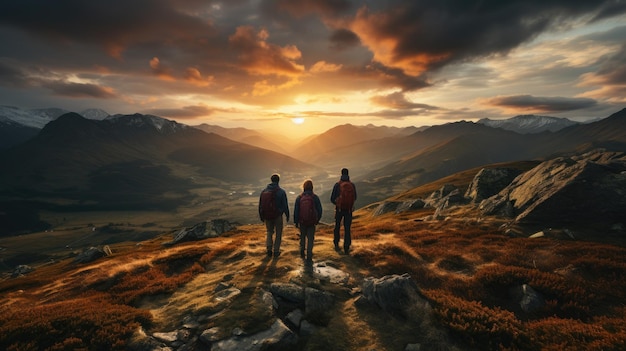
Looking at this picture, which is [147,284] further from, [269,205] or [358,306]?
[358,306]

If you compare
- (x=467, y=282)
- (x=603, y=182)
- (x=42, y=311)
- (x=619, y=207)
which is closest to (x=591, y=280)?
(x=467, y=282)

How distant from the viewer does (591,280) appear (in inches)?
614

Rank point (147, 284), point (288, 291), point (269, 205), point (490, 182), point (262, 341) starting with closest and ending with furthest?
point (262, 341), point (288, 291), point (147, 284), point (269, 205), point (490, 182)

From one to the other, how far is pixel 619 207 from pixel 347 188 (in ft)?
79.9

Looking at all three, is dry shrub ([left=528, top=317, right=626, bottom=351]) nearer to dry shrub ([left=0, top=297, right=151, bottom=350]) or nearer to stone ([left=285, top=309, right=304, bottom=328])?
stone ([left=285, top=309, right=304, bottom=328])

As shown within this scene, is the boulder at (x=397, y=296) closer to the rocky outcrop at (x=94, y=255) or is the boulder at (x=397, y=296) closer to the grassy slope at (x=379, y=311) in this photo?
the grassy slope at (x=379, y=311)

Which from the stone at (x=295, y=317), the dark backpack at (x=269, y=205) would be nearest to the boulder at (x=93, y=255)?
the dark backpack at (x=269, y=205)

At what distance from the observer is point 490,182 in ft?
170

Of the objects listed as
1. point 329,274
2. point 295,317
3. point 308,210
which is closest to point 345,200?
point 308,210

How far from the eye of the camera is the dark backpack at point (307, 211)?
18156mm

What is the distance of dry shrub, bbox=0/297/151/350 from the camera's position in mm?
10383

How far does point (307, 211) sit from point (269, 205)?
2.47 meters

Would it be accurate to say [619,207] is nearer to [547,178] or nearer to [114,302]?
[547,178]

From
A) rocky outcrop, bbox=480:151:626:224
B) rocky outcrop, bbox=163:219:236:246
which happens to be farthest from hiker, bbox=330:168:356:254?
rocky outcrop, bbox=163:219:236:246
